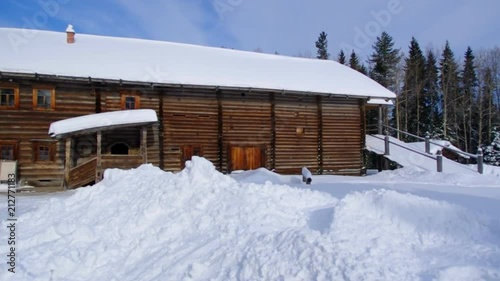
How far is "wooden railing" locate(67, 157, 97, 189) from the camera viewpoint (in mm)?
13398

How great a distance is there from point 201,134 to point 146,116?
11.3ft

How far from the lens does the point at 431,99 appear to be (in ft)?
125

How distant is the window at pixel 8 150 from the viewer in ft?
47.4

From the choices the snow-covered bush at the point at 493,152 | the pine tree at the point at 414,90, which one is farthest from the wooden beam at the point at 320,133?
the pine tree at the point at 414,90

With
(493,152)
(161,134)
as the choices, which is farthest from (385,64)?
(161,134)

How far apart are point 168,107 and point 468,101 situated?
3535 cm

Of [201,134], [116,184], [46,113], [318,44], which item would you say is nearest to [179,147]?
[201,134]

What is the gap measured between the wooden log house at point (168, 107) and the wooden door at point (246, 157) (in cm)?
5

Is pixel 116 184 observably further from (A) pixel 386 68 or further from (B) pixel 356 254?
(A) pixel 386 68

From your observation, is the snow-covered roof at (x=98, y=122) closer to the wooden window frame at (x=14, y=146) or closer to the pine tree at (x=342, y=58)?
the wooden window frame at (x=14, y=146)

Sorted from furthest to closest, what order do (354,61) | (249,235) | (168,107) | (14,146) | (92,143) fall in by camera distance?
(354,61)
(168,107)
(92,143)
(14,146)
(249,235)

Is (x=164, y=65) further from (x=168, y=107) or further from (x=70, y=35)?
(x=70, y=35)

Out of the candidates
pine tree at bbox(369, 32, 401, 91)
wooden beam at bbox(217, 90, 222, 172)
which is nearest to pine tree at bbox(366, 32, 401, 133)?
pine tree at bbox(369, 32, 401, 91)

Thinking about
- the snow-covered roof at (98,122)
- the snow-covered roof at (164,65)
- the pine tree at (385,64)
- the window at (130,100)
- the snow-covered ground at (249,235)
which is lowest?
Result: the snow-covered ground at (249,235)
